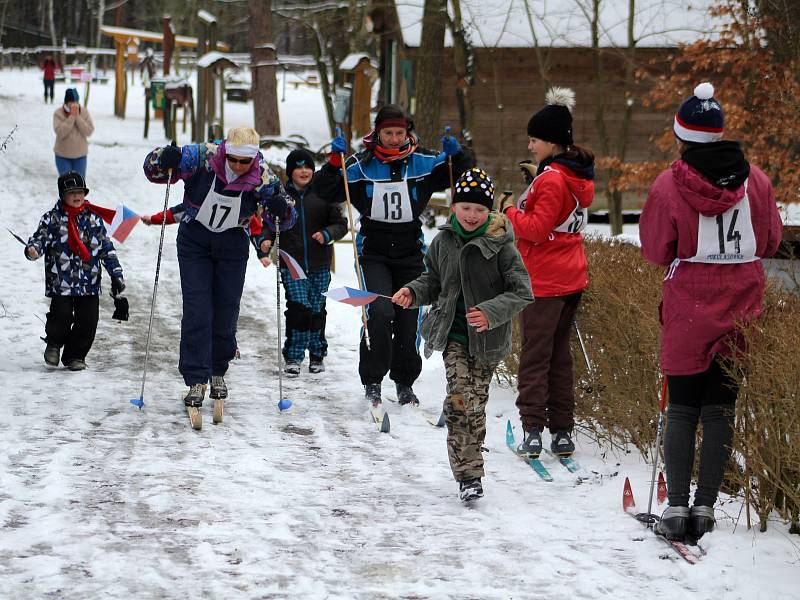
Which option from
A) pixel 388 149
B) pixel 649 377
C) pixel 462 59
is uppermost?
pixel 462 59

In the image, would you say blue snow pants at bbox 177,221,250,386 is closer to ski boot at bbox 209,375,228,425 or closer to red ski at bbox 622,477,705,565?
ski boot at bbox 209,375,228,425

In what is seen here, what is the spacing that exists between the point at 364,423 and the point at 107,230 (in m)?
2.90

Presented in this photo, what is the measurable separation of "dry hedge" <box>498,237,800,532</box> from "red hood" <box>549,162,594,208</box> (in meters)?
0.60

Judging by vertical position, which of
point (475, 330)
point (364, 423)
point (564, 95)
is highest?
point (564, 95)

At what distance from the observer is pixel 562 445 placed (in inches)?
250

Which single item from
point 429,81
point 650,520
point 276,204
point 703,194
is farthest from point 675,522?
point 429,81

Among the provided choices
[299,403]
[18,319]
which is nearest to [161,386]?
[299,403]

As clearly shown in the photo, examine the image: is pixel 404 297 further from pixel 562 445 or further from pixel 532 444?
pixel 562 445

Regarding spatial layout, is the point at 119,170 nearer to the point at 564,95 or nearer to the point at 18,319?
the point at 18,319

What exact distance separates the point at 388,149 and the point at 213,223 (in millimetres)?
1311

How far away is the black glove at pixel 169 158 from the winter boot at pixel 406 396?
7.54ft

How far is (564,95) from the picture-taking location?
6312 millimetres

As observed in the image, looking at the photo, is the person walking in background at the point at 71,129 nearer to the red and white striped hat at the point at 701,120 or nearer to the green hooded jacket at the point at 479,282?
the green hooded jacket at the point at 479,282

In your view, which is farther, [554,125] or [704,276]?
[554,125]
